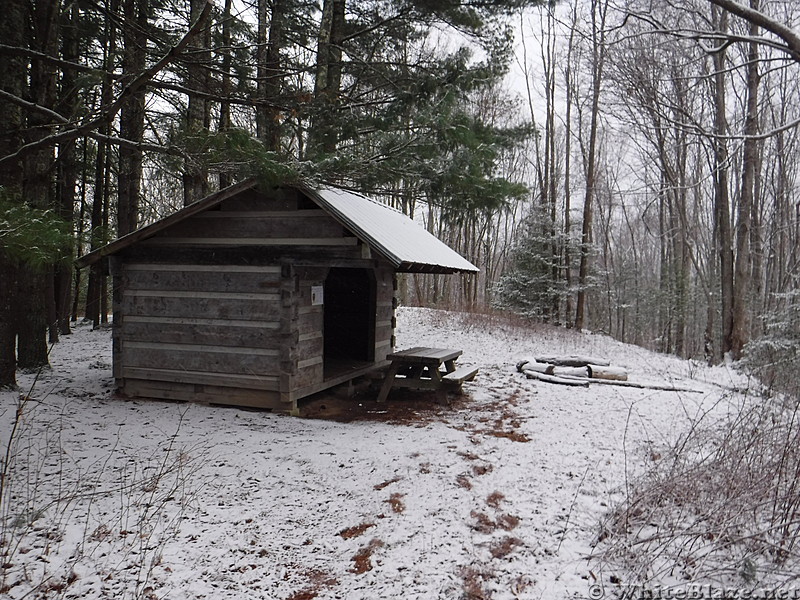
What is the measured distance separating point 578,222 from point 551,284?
3.97 m

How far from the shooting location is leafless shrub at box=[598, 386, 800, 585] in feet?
10.3

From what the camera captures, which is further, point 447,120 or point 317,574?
point 447,120

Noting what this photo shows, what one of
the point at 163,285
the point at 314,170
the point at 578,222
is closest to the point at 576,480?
the point at 314,170

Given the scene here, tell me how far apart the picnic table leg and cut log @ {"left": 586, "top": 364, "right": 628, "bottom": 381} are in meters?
4.45

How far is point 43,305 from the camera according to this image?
8.37m

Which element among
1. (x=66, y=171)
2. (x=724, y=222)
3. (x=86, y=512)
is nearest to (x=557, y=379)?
(x=724, y=222)

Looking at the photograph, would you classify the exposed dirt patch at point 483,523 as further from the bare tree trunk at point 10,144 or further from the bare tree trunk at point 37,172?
the bare tree trunk at point 37,172

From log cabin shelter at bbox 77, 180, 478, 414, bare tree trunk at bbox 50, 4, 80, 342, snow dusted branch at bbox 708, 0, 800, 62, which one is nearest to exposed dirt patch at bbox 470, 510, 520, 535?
log cabin shelter at bbox 77, 180, 478, 414

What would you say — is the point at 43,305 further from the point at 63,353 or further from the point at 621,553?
the point at 621,553

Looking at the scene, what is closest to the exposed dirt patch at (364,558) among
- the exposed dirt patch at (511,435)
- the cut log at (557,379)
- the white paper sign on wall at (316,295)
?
the exposed dirt patch at (511,435)

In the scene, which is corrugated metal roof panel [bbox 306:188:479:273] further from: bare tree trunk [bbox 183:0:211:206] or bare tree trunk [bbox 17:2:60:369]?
bare tree trunk [bbox 17:2:60:369]

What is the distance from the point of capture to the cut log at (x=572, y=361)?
10.9 m

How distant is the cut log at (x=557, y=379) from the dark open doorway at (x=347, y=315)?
11.2ft

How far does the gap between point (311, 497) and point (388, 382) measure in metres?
3.86
